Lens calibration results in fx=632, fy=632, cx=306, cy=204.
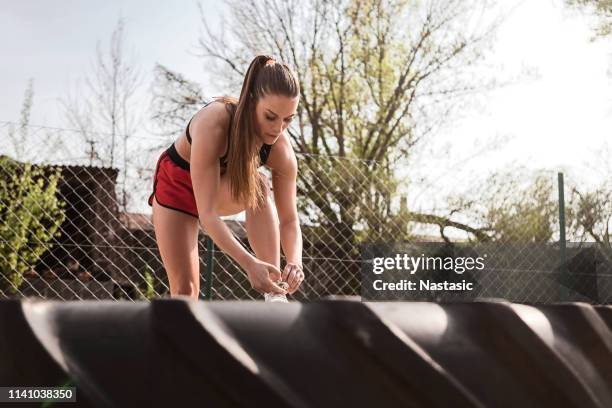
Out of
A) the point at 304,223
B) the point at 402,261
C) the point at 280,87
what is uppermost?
the point at 304,223

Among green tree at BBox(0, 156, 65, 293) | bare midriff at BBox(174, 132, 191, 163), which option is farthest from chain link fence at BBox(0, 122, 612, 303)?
bare midriff at BBox(174, 132, 191, 163)

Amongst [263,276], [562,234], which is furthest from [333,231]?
[263,276]

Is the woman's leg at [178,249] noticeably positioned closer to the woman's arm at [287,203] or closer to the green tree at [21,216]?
the woman's arm at [287,203]

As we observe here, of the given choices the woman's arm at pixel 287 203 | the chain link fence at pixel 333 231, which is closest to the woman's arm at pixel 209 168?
the woman's arm at pixel 287 203

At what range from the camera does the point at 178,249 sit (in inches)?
85.4

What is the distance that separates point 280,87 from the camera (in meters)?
1.76

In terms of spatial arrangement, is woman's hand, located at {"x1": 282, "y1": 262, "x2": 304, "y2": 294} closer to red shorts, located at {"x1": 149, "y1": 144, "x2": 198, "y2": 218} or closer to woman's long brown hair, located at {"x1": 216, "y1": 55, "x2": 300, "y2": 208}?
woman's long brown hair, located at {"x1": 216, "y1": 55, "x2": 300, "y2": 208}

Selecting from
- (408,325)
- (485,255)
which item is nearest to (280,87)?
(408,325)

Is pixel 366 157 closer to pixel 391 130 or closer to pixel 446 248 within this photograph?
pixel 391 130

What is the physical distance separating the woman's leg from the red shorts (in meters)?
0.02

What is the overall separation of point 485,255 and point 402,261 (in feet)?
2.73

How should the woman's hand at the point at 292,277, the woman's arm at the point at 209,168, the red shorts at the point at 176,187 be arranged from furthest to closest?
the red shorts at the point at 176,187, the woman's arm at the point at 209,168, the woman's hand at the point at 292,277

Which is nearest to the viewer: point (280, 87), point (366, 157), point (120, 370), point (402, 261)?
point (120, 370)

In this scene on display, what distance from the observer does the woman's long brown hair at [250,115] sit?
5.83 ft
